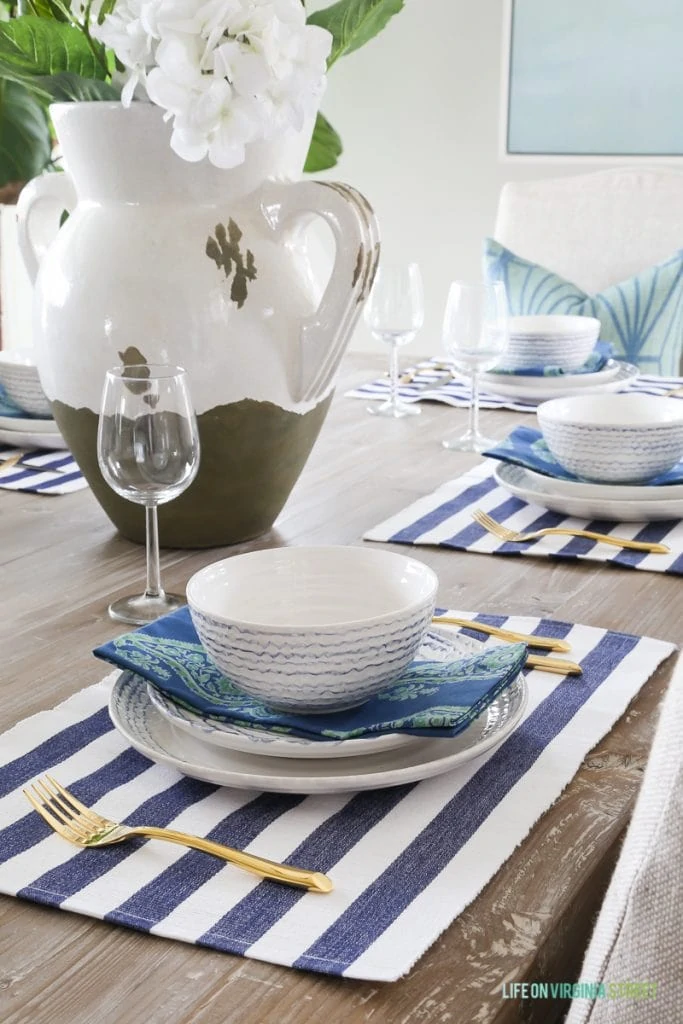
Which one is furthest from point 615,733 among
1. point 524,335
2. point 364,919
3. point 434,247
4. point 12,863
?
point 434,247

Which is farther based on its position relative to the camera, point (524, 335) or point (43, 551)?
point (524, 335)

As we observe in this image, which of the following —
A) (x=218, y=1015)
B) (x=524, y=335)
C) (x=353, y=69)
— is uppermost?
(x=353, y=69)

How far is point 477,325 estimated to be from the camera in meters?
1.51

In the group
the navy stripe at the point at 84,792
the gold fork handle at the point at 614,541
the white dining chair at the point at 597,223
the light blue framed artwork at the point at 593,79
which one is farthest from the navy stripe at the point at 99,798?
the light blue framed artwork at the point at 593,79

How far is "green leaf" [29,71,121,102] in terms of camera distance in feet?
3.62

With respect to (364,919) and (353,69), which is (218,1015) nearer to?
(364,919)

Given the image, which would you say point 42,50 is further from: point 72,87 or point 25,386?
point 25,386

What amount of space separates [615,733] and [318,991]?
31 centimetres

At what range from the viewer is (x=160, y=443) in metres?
0.92

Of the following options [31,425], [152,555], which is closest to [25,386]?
[31,425]

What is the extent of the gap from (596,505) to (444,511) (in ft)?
0.50

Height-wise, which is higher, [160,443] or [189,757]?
[160,443]

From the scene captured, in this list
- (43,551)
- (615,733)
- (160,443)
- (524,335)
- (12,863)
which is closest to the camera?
(12,863)

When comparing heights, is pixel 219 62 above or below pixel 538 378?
above
